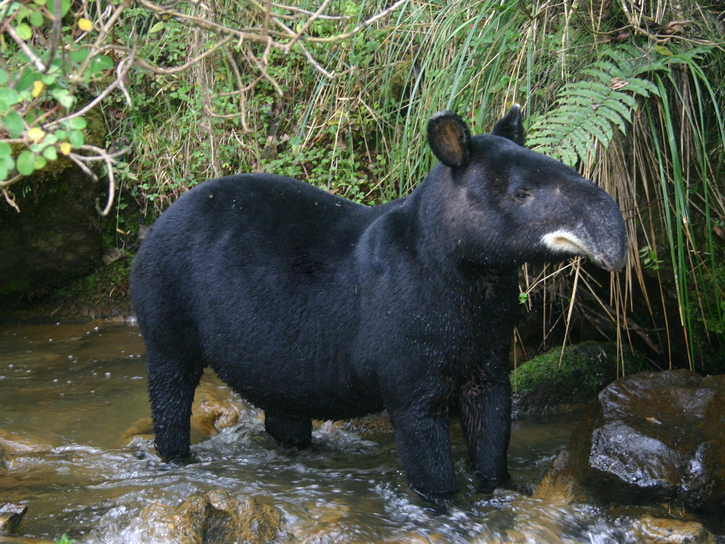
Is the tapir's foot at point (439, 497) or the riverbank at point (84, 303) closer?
the tapir's foot at point (439, 497)

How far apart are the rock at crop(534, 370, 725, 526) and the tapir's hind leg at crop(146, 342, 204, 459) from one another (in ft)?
6.84

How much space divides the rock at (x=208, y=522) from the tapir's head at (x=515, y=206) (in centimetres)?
154

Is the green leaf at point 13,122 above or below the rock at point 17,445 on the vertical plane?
above

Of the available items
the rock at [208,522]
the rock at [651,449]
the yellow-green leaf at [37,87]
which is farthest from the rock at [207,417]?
the yellow-green leaf at [37,87]

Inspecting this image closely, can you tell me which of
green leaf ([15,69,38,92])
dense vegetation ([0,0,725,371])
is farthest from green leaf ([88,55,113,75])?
dense vegetation ([0,0,725,371])

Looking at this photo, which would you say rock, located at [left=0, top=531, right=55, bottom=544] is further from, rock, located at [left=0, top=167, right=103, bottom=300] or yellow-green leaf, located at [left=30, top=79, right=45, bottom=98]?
rock, located at [left=0, top=167, right=103, bottom=300]

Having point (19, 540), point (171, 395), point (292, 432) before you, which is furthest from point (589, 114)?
point (19, 540)

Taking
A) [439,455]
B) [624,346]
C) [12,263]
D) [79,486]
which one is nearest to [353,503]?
[439,455]

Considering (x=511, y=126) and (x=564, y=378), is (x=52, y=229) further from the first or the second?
(x=511, y=126)

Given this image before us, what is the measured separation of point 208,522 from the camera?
10.6 ft

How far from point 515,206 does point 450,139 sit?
1.40ft

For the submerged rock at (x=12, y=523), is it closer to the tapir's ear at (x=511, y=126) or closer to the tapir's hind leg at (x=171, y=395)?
the tapir's hind leg at (x=171, y=395)

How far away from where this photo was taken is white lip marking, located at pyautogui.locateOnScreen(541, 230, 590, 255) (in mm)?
2883

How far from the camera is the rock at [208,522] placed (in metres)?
3.16
